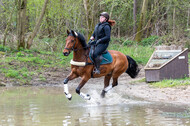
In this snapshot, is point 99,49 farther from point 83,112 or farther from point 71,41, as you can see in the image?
point 83,112

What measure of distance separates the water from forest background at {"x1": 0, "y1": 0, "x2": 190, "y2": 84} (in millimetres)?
4763

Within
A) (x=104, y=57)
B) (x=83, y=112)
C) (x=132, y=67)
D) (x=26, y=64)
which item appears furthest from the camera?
(x=26, y=64)

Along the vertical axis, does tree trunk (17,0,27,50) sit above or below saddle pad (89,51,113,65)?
above

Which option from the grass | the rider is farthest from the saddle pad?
the grass

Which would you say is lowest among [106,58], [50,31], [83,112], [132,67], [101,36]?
[83,112]

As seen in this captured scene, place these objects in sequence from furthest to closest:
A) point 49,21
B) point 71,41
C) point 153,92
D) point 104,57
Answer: point 49,21
point 153,92
point 104,57
point 71,41

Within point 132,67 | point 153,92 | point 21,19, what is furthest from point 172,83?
point 21,19

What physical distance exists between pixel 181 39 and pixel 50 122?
19.4 metres

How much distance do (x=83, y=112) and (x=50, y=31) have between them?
16148 mm

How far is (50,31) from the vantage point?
23547 mm

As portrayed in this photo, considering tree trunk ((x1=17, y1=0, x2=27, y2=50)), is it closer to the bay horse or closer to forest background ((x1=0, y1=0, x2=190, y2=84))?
forest background ((x1=0, y1=0, x2=190, y2=84))

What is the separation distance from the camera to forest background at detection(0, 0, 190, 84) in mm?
16797

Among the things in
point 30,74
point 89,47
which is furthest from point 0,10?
A: point 89,47

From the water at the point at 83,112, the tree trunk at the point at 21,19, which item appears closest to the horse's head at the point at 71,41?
the water at the point at 83,112
